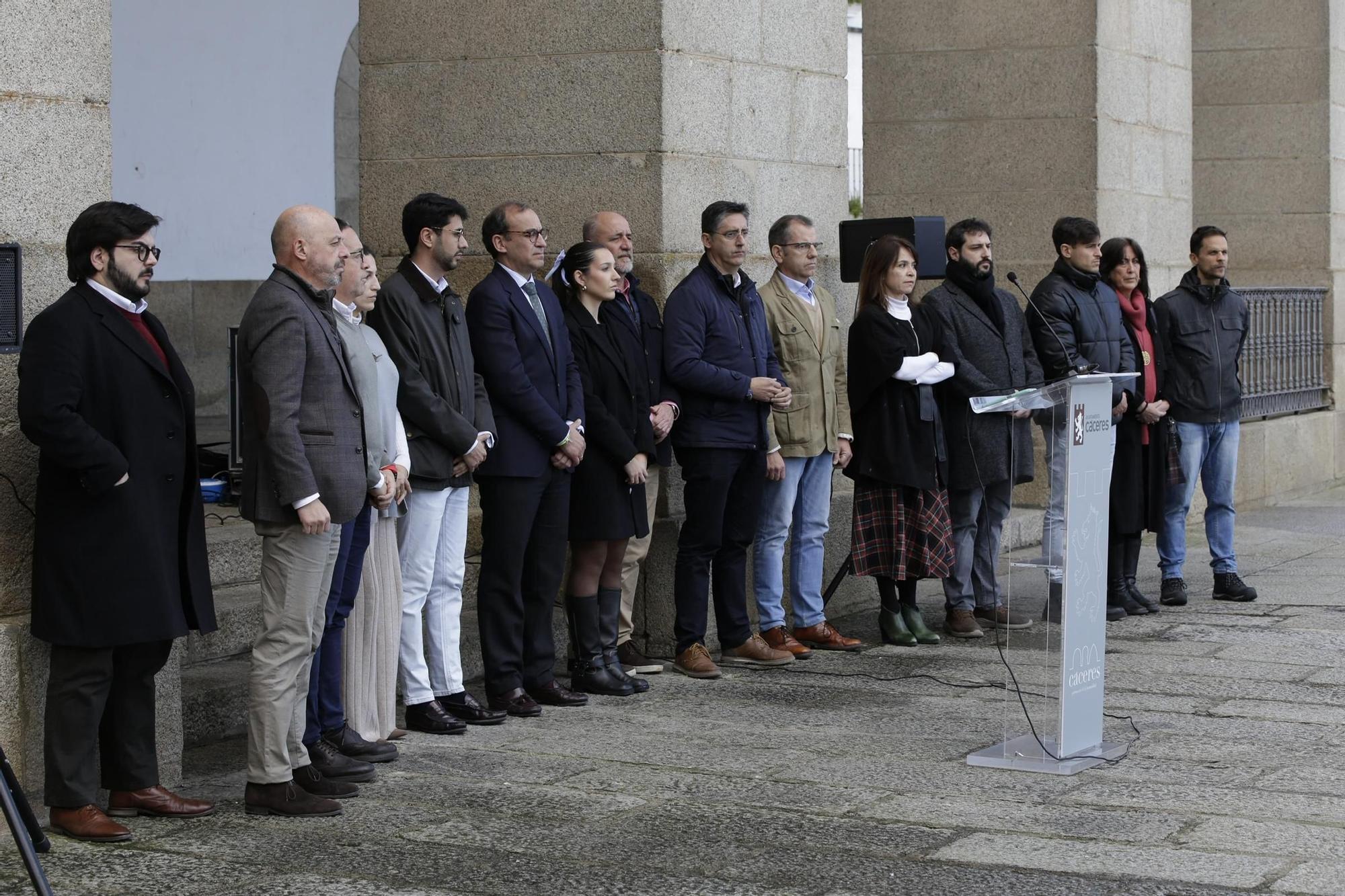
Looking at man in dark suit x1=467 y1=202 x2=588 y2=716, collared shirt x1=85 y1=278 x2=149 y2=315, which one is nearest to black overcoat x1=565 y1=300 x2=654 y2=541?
man in dark suit x1=467 y1=202 x2=588 y2=716

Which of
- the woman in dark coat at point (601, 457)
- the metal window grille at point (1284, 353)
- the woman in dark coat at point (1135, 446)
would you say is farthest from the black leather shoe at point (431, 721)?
the metal window grille at point (1284, 353)

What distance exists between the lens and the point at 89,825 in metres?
5.59

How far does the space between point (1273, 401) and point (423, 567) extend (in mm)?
9777

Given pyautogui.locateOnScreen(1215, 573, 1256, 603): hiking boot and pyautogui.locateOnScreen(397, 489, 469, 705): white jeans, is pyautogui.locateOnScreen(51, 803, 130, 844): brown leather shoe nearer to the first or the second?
pyautogui.locateOnScreen(397, 489, 469, 705): white jeans

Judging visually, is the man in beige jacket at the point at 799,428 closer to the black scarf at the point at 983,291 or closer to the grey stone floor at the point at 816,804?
the grey stone floor at the point at 816,804

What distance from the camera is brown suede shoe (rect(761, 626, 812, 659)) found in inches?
338

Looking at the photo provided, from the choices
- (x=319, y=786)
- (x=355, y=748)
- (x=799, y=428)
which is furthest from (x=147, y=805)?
(x=799, y=428)

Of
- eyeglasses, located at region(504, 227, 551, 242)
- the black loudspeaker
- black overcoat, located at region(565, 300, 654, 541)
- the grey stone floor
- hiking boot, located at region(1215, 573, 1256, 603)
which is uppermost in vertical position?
the black loudspeaker

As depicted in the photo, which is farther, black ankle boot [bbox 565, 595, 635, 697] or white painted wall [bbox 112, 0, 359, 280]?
white painted wall [bbox 112, 0, 359, 280]

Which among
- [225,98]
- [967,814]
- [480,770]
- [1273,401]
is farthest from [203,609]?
[1273,401]

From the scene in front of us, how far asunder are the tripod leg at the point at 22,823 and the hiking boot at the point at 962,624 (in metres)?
4.94

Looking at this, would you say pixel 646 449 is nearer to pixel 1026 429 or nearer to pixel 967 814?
pixel 1026 429

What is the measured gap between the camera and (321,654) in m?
6.49

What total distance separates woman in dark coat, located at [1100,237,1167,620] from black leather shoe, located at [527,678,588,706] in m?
3.32
